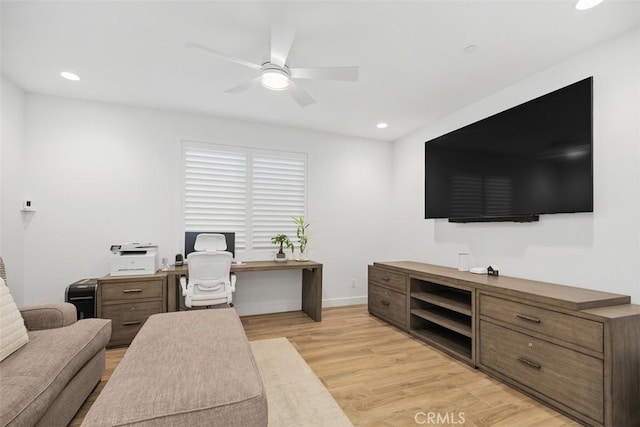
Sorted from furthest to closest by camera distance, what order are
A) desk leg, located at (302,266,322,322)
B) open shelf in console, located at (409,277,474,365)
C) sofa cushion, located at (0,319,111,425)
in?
desk leg, located at (302,266,322,322) → open shelf in console, located at (409,277,474,365) → sofa cushion, located at (0,319,111,425)

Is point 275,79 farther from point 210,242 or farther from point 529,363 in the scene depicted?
point 529,363

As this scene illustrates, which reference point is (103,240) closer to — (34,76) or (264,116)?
(34,76)

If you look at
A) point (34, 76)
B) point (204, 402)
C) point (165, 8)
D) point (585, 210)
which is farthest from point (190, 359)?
point (34, 76)

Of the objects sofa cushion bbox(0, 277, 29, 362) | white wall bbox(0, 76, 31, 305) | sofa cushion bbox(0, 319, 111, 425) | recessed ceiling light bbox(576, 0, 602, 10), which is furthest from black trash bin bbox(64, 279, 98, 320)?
recessed ceiling light bbox(576, 0, 602, 10)

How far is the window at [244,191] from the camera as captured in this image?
3.96m

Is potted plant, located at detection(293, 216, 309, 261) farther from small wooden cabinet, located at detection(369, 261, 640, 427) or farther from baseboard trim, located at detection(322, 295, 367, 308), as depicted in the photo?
small wooden cabinet, located at detection(369, 261, 640, 427)

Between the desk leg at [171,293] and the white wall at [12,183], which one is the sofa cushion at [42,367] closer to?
the desk leg at [171,293]

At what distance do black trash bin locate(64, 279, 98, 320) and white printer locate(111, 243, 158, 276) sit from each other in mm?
253

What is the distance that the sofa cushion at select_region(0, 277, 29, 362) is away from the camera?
1587 millimetres

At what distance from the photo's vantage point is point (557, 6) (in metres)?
1.95

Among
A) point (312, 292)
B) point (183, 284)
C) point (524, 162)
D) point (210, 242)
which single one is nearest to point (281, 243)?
point (312, 292)

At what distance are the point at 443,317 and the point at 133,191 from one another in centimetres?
394

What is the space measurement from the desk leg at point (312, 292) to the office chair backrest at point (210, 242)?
1.23 metres

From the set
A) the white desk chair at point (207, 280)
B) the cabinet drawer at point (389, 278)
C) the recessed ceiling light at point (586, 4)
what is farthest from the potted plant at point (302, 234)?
the recessed ceiling light at point (586, 4)
